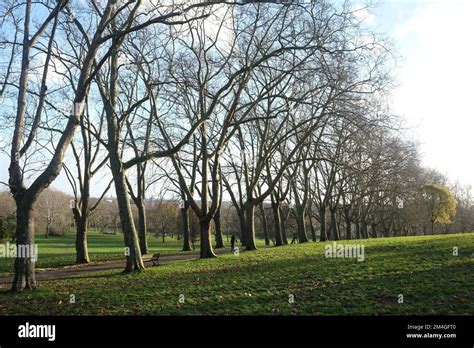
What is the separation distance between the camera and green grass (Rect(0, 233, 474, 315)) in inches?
321

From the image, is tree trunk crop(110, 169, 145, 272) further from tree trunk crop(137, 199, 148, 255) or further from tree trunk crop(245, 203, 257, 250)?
tree trunk crop(137, 199, 148, 255)

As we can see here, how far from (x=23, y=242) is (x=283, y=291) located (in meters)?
7.76

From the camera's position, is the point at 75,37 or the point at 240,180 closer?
the point at 75,37

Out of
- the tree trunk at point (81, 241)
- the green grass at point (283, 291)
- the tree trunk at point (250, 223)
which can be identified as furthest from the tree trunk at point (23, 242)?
the tree trunk at point (250, 223)

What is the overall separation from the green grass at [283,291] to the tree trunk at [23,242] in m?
0.42

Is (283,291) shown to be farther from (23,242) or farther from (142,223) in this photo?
(142,223)

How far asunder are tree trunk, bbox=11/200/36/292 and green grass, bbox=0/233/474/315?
421 mm

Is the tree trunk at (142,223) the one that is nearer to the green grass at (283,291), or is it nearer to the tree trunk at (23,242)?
the green grass at (283,291)

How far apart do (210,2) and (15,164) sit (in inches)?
308

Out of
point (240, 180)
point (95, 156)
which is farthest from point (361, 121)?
point (240, 180)

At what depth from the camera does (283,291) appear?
991 cm

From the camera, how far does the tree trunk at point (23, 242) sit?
11.1 m
